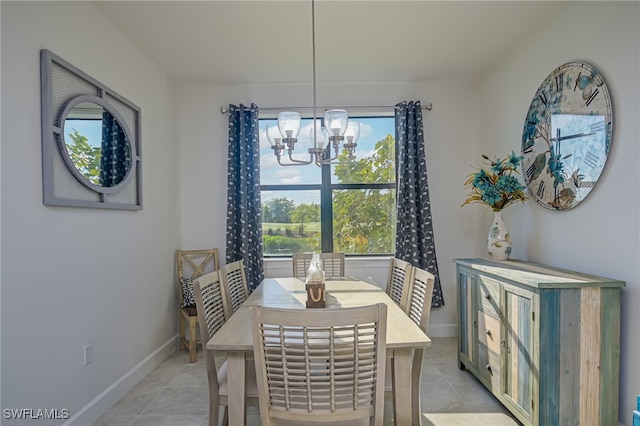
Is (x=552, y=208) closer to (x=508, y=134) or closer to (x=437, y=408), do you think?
(x=508, y=134)

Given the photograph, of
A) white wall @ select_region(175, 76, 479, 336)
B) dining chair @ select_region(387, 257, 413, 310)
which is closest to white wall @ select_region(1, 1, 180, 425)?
white wall @ select_region(175, 76, 479, 336)

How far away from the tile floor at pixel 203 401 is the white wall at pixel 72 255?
0.14 meters

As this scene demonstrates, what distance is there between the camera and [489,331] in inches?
94.1

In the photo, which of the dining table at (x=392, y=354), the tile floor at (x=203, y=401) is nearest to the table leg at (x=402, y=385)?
the dining table at (x=392, y=354)

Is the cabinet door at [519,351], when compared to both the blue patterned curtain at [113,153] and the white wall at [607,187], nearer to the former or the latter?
the white wall at [607,187]

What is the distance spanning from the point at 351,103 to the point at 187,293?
252 centimetres

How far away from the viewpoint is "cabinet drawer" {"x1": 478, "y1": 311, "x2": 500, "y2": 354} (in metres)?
2.28

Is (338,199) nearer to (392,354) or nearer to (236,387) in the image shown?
(392,354)

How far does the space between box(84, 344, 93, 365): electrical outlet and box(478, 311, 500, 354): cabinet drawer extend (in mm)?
2607

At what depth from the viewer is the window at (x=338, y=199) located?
3.76m

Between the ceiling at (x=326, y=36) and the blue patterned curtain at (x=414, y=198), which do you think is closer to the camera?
the ceiling at (x=326, y=36)

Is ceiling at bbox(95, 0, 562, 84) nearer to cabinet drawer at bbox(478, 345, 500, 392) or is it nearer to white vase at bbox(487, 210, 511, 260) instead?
white vase at bbox(487, 210, 511, 260)

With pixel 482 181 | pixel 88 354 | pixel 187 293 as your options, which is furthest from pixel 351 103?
pixel 88 354

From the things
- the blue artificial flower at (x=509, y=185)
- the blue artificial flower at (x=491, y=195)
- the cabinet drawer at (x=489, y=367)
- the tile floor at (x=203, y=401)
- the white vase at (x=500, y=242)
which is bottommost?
the tile floor at (x=203, y=401)
